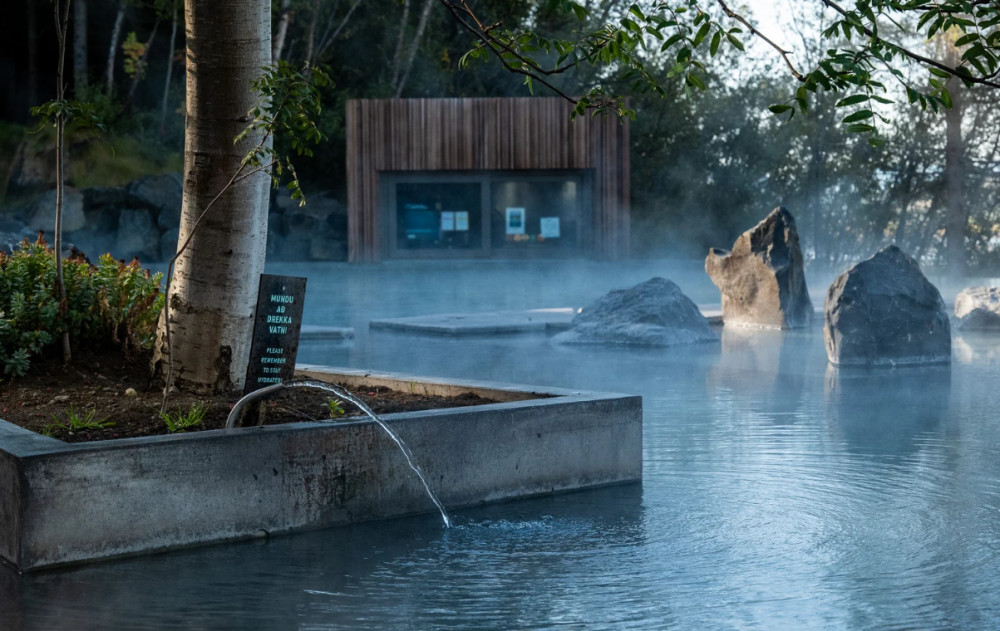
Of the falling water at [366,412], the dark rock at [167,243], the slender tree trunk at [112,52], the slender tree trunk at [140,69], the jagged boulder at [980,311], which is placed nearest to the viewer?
the falling water at [366,412]

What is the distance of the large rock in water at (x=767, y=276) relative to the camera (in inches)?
632

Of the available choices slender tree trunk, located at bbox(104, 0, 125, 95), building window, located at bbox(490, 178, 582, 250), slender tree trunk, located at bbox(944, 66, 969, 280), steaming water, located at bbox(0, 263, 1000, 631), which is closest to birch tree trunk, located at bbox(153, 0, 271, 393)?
steaming water, located at bbox(0, 263, 1000, 631)

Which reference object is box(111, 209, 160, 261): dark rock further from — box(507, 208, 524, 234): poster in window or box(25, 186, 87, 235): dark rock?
box(507, 208, 524, 234): poster in window

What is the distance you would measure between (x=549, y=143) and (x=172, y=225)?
30.4 feet

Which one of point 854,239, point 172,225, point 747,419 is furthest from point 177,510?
point 854,239

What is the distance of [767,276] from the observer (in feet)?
52.7

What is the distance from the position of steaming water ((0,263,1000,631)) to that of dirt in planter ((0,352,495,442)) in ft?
2.78

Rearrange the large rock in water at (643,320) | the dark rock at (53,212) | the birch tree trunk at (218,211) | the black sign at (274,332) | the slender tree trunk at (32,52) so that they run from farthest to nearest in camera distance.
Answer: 1. the slender tree trunk at (32,52)
2. the dark rock at (53,212)
3. the large rock in water at (643,320)
4. the birch tree trunk at (218,211)
5. the black sign at (274,332)

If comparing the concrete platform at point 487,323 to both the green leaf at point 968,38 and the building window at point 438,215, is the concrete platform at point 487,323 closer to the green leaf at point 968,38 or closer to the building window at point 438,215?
the green leaf at point 968,38

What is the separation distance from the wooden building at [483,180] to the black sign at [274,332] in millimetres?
22895

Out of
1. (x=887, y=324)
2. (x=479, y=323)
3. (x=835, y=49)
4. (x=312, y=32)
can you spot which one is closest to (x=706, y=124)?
(x=312, y=32)

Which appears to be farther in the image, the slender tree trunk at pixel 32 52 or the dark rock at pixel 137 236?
the slender tree trunk at pixel 32 52

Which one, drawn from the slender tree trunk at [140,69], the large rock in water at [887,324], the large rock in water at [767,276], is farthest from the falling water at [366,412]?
the slender tree trunk at [140,69]

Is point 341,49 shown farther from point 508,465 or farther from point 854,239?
point 508,465
